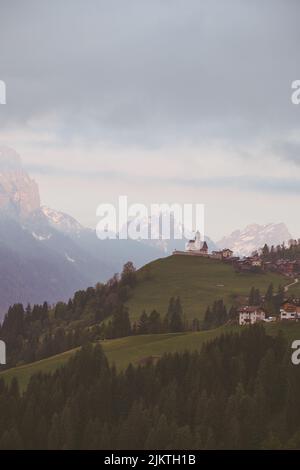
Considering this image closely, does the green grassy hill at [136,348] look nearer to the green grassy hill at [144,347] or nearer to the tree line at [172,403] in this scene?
the green grassy hill at [144,347]

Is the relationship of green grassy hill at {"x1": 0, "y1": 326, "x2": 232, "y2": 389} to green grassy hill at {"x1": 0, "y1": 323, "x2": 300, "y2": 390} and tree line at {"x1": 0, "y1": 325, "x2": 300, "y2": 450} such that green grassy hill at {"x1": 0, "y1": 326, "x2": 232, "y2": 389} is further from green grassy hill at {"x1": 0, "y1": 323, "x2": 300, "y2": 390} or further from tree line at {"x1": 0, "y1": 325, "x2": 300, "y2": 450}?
tree line at {"x1": 0, "y1": 325, "x2": 300, "y2": 450}

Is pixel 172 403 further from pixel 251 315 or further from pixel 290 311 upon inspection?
pixel 251 315

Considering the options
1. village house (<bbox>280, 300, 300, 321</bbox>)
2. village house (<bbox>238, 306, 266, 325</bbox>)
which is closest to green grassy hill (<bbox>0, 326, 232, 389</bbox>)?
village house (<bbox>280, 300, 300, 321</bbox>)

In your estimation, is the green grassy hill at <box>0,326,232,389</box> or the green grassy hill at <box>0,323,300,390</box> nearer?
the green grassy hill at <box>0,323,300,390</box>

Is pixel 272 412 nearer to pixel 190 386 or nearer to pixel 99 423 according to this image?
pixel 190 386

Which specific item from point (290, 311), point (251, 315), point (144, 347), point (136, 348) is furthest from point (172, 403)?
point (251, 315)

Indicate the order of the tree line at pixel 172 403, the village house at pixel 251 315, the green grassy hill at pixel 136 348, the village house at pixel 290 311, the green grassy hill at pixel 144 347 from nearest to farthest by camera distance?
the tree line at pixel 172 403 < the green grassy hill at pixel 144 347 < the green grassy hill at pixel 136 348 < the village house at pixel 290 311 < the village house at pixel 251 315

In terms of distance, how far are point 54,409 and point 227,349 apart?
32.4 m

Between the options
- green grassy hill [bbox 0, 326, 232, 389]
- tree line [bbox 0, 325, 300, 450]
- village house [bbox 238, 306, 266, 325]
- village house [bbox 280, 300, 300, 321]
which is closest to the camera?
tree line [bbox 0, 325, 300, 450]

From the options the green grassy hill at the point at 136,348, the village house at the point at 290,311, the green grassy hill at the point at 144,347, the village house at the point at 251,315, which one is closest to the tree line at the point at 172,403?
the green grassy hill at the point at 144,347

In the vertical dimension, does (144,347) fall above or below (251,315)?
below

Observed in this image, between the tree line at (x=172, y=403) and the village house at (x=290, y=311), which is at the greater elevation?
the village house at (x=290, y=311)

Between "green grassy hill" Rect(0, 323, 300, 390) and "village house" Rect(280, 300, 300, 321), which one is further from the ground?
"village house" Rect(280, 300, 300, 321)
